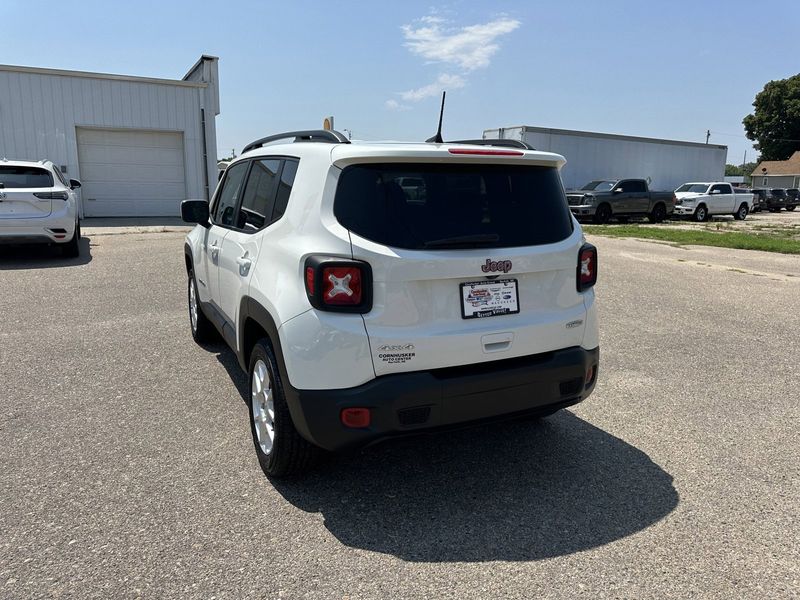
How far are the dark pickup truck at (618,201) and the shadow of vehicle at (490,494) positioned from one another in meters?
19.9

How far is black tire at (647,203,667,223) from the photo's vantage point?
25000 millimetres

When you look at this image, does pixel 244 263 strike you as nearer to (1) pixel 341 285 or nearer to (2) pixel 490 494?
Answer: (1) pixel 341 285

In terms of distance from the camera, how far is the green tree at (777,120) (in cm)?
6669

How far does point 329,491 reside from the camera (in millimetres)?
3189

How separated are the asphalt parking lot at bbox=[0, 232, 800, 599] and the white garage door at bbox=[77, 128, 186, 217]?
14.7 m

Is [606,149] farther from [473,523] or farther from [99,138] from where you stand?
[473,523]

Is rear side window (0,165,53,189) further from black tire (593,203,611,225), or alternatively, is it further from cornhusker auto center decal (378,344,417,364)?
black tire (593,203,611,225)

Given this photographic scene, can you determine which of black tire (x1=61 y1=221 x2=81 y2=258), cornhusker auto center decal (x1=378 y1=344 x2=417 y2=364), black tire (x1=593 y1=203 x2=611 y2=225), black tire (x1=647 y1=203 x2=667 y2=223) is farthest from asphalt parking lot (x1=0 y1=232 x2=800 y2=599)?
black tire (x1=647 y1=203 x2=667 y2=223)

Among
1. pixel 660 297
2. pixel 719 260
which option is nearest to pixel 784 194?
pixel 719 260

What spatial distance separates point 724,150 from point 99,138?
30640 millimetres

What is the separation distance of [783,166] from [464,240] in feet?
254

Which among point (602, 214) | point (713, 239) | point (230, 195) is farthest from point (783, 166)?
point (230, 195)

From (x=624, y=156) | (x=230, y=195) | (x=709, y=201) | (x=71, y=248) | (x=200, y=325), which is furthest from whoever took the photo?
(x=624, y=156)

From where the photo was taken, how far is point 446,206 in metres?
2.94
